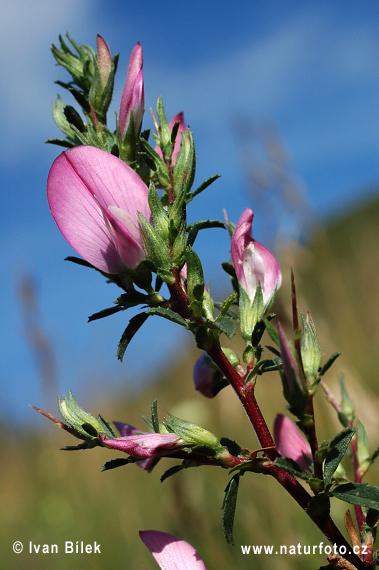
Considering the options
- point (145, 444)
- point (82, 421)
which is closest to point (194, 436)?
point (145, 444)

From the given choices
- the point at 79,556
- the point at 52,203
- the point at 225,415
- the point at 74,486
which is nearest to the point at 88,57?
the point at 52,203

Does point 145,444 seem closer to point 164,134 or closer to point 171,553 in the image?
point 171,553

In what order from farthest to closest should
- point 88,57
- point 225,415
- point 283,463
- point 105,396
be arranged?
point 105,396 < point 225,415 < point 88,57 < point 283,463

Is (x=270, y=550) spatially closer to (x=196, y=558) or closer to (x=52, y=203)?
(x=196, y=558)

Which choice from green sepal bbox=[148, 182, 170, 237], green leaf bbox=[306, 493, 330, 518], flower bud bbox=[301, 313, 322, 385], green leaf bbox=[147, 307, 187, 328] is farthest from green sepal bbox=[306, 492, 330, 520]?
green sepal bbox=[148, 182, 170, 237]

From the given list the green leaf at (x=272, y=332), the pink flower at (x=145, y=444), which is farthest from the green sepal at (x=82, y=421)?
the green leaf at (x=272, y=332)

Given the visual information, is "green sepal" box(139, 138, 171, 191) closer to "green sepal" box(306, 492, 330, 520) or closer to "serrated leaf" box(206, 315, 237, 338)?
"serrated leaf" box(206, 315, 237, 338)

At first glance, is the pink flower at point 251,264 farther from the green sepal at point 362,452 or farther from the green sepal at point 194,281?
the green sepal at point 362,452
